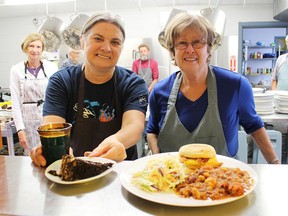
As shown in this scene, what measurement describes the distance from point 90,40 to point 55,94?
0.32 m

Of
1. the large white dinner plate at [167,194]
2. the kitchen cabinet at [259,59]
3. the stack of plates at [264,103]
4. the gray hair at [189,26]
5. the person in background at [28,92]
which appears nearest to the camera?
the large white dinner plate at [167,194]

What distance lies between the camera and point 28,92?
126 inches

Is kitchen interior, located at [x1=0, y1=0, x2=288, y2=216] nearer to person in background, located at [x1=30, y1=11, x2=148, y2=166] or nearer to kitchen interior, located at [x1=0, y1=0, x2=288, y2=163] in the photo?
kitchen interior, located at [x1=0, y1=0, x2=288, y2=163]

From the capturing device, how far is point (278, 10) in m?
6.06

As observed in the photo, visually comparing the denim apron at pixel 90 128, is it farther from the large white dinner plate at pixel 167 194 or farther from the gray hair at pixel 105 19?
the large white dinner plate at pixel 167 194

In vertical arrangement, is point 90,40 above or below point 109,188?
above

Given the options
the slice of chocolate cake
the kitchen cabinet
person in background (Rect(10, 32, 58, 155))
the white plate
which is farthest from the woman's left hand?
the kitchen cabinet

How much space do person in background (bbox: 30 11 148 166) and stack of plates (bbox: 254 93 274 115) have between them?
196 centimetres

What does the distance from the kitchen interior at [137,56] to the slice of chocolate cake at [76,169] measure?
0.03m

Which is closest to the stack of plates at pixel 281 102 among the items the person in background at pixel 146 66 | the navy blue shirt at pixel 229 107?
the navy blue shirt at pixel 229 107

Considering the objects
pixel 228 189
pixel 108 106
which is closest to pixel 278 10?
pixel 108 106

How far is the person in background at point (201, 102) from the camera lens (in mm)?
1479

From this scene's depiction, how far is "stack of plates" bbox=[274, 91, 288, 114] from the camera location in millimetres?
3080

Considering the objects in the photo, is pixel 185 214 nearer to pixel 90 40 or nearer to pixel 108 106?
pixel 108 106
